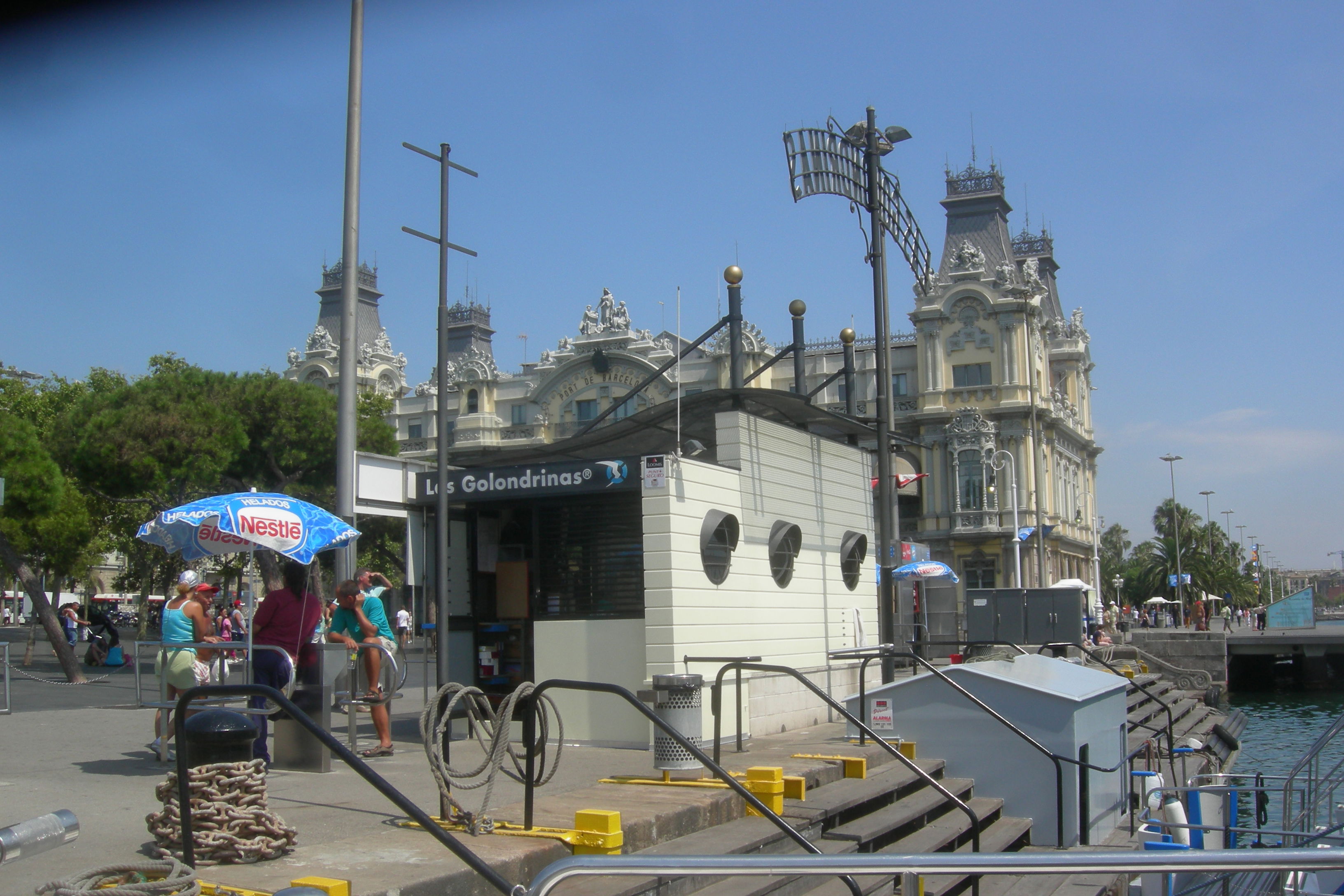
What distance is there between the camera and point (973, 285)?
60.3 metres

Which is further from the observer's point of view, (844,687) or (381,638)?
(844,687)

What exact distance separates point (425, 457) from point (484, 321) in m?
27.5

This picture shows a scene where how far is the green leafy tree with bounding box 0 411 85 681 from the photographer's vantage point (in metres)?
22.6

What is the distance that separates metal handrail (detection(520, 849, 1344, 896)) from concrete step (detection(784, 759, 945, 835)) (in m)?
4.88

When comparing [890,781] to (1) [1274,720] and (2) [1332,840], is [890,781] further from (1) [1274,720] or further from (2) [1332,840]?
(1) [1274,720]

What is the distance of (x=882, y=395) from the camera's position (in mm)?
16656

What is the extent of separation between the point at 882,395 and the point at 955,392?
1817 inches

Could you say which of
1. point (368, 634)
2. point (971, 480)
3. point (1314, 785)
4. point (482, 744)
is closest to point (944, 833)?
point (1314, 785)

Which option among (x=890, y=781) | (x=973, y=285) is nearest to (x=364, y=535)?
(x=973, y=285)

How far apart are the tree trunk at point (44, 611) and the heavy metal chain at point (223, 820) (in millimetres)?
18291

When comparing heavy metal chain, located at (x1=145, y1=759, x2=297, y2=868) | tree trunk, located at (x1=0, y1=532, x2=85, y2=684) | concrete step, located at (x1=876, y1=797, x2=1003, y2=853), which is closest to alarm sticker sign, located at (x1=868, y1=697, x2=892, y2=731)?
concrete step, located at (x1=876, y1=797, x2=1003, y2=853)

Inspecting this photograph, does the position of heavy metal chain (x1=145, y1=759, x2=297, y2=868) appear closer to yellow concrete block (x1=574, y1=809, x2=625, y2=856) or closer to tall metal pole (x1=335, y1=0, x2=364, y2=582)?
yellow concrete block (x1=574, y1=809, x2=625, y2=856)

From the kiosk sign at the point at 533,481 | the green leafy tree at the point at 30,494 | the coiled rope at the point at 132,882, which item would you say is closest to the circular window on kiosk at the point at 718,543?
the kiosk sign at the point at 533,481

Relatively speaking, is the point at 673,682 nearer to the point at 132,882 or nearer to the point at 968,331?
the point at 132,882
